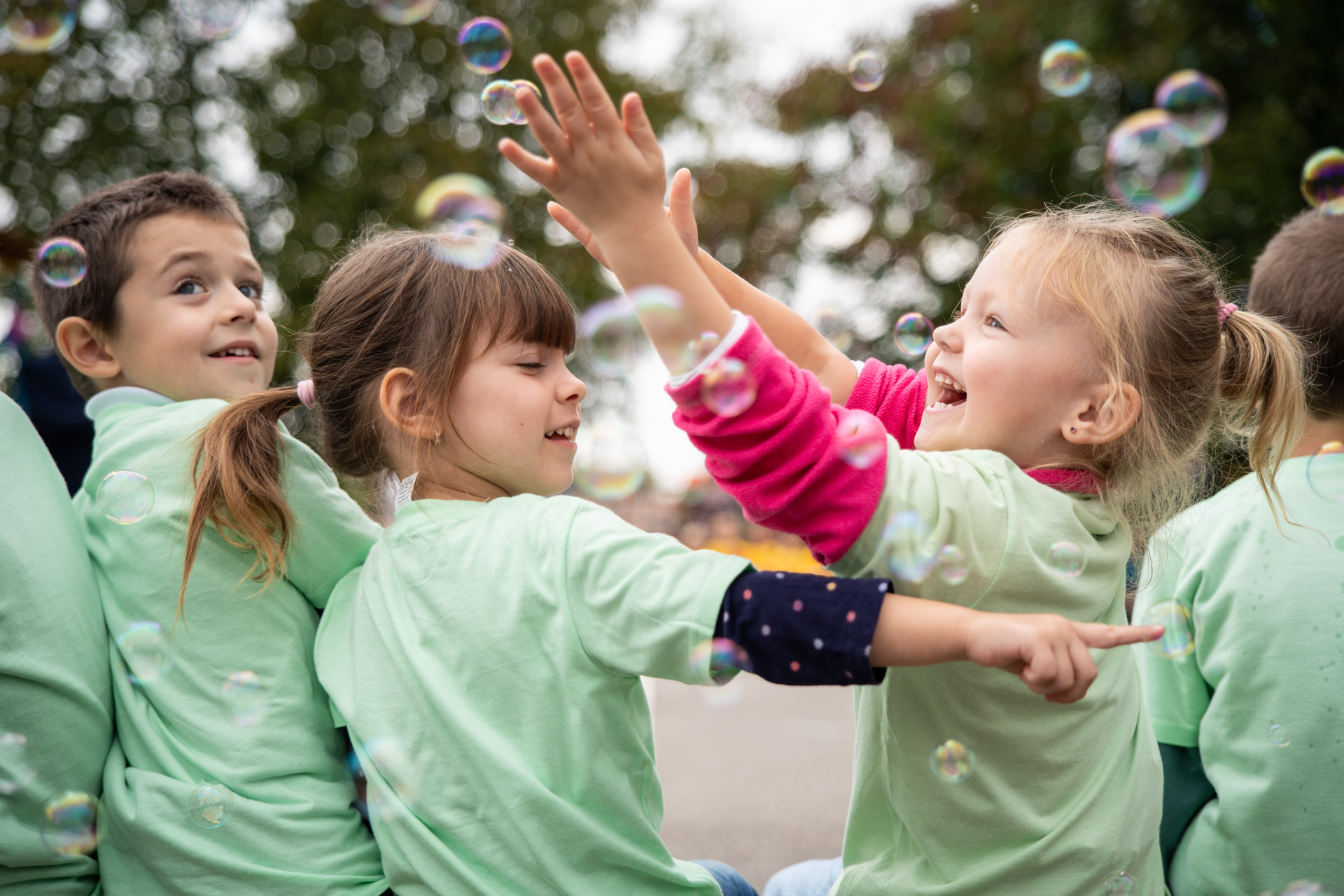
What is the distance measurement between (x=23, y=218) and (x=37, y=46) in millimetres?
8085

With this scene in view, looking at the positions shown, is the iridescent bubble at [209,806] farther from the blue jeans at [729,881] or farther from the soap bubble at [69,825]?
the blue jeans at [729,881]

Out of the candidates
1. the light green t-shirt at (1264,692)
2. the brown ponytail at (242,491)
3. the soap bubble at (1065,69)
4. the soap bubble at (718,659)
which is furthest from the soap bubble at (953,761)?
the soap bubble at (1065,69)

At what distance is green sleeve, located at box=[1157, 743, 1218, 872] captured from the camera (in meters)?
1.89

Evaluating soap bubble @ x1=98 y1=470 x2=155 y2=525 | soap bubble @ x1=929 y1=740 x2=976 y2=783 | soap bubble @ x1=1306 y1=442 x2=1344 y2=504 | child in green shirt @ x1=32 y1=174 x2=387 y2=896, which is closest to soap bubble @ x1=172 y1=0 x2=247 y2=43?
child in green shirt @ x1=32 y1=174 x2=387 y2=896

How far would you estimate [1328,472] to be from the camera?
187 centimetres

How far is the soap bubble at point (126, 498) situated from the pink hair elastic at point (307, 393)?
0.28 m

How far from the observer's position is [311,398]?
1838 millimetres

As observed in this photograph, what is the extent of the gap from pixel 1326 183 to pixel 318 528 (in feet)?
8.77

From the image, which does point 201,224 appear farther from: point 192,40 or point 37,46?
point 192,40

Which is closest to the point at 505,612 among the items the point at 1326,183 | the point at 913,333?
the point at 913,333

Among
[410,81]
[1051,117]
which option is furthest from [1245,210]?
[410,81]

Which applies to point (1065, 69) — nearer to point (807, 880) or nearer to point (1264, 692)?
point (1264, 692)

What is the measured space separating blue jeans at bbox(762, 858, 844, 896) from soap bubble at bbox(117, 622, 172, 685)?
1097mm

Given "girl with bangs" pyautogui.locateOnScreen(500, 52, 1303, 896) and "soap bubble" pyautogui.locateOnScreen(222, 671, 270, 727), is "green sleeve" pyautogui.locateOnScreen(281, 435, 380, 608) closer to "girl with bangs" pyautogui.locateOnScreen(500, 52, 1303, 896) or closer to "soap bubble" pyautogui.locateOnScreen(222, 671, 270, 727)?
"soap bubble" pyautogui.locateOnScreen(222, 671, 270, 727)
